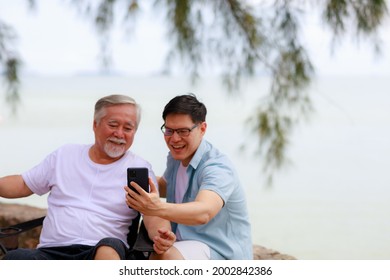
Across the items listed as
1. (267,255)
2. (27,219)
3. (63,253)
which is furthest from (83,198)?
(27,219)

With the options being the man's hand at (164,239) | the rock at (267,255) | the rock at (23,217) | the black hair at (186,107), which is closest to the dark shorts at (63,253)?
the man's hand at (164,239)

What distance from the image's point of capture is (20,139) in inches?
323

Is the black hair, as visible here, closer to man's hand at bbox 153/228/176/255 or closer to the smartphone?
the smartphone

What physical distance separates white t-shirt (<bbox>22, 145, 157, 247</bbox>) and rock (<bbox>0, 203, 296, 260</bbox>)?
109 cm

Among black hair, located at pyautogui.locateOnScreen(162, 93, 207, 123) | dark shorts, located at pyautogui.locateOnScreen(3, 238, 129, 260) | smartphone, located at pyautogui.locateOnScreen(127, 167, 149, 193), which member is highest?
black hair, located at pyautogui.locateOnScreen(162, 93, 207, 123)

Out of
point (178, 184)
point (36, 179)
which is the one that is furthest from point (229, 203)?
point (36, 179)

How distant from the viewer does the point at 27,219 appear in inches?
139

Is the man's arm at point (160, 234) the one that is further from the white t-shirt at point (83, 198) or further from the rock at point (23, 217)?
the rock at point (23, 217)

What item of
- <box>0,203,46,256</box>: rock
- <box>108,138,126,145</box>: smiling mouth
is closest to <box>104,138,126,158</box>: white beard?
<box>108,138,126,145</box>: smiling mouth

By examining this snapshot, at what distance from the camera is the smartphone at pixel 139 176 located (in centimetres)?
208

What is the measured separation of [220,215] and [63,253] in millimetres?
520

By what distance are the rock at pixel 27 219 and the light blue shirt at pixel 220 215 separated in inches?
38.8

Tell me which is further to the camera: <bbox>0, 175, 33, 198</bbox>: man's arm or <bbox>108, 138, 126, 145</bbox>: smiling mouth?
<bbox>0, 175, 33, 198</bbox>: man's arm

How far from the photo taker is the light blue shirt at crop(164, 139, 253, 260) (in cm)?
217
